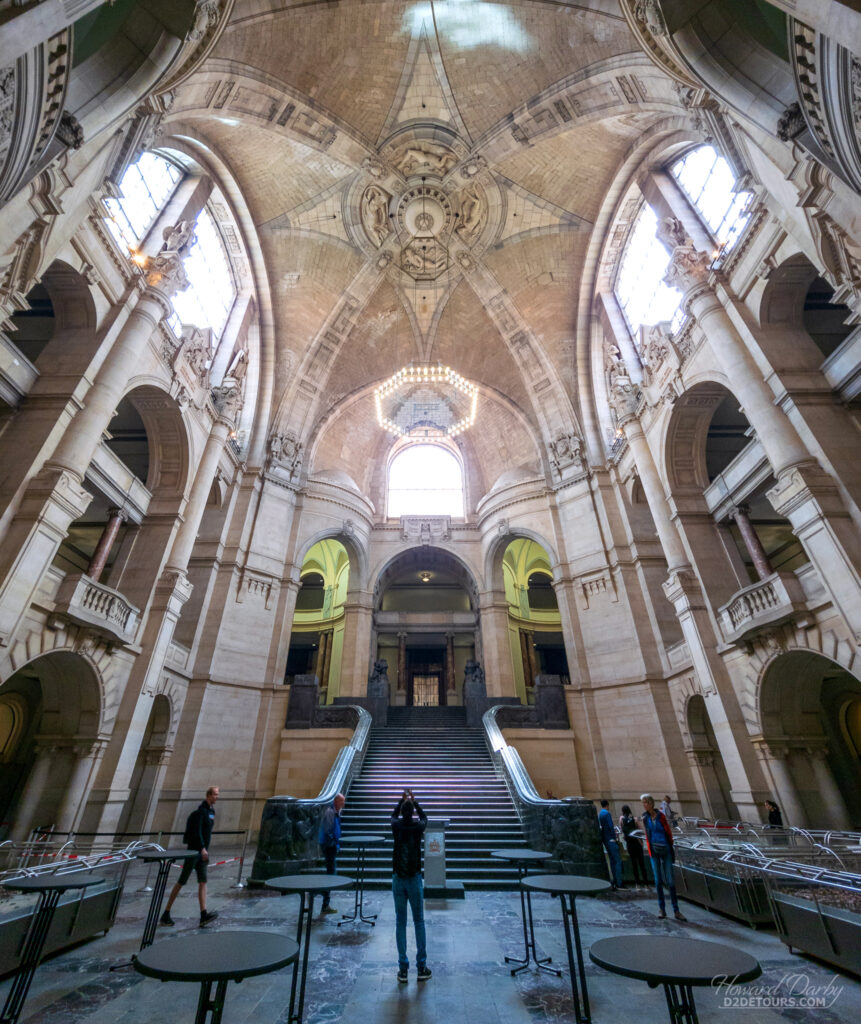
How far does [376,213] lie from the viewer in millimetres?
18312

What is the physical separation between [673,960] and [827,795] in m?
10.2

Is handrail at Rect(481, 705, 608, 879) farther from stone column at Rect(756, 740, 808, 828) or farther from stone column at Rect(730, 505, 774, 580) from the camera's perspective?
stone column at Rect(730, 505, 774, 580)

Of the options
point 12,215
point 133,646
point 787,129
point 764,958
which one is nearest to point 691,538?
point 787,129

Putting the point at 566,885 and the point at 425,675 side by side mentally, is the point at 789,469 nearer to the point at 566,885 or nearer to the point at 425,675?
the point at 566,885

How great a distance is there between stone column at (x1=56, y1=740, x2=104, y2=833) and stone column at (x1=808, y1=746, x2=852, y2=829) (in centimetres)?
1371

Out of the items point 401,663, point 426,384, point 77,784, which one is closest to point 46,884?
point 77,784

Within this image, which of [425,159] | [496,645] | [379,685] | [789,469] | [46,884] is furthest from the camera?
[496,645]

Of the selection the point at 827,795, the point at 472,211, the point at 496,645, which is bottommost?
the point at 827,795

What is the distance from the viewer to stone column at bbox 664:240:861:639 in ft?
25.3

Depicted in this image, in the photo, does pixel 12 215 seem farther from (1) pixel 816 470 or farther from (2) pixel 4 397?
(1) pixel 816 470

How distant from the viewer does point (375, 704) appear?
54.9ft

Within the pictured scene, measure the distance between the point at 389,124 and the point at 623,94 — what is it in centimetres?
727

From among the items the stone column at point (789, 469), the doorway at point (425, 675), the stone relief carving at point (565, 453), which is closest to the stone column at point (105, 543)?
the stone column at point (789, 469)

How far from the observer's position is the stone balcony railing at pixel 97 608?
9.04 m
